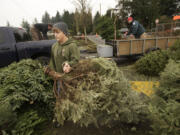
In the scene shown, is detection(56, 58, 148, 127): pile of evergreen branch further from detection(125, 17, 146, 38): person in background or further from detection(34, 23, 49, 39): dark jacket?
detection(34, 23, 49, 39): dark jacket

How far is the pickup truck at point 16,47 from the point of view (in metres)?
4.31

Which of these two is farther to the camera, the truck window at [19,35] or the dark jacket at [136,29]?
the dark jacket at [136,29]

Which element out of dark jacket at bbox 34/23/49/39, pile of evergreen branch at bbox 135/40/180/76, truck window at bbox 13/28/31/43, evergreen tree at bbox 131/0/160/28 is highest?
evergreen tree at bbox 131/0/160/28

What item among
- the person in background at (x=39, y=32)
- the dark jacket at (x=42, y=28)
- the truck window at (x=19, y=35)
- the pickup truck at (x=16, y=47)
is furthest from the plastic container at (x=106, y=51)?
the dark jacket at (x=42, y=28)

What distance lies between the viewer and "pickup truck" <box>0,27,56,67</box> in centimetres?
431

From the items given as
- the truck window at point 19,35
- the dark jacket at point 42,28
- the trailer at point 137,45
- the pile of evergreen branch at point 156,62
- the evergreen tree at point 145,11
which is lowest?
the pile of evergreen branch at point 156,62

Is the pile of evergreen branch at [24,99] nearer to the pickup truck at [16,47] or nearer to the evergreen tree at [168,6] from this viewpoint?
the pickup truck at [16,47]

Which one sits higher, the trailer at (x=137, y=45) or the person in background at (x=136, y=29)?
the person in background at (x=136, y=29)

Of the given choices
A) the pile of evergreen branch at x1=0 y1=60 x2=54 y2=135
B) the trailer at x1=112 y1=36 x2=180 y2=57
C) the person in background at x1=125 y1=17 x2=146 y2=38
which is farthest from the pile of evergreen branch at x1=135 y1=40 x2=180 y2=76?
the pile of evergreen branch at x1=0 y1=60 x2=54 y2=135

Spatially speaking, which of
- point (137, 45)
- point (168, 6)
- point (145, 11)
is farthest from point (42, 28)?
point (168, 6)

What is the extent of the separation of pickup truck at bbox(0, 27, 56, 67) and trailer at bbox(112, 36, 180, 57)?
124 inches

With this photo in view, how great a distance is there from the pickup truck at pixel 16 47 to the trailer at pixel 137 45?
10.4 feet

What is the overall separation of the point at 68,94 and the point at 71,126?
3.04 feet

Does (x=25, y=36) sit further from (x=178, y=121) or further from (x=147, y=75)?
(x=178, y=121)
